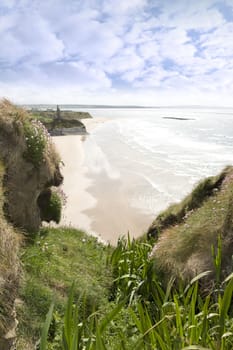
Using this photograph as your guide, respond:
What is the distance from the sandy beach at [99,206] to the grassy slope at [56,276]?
124 inches

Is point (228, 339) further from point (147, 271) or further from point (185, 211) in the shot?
point (185, 211)

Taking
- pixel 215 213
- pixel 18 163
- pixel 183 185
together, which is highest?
pixel 18 163

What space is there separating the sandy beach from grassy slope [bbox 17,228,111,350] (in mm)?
3156

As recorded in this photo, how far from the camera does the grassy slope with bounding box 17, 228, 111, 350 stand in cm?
434

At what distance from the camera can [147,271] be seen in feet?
17.9

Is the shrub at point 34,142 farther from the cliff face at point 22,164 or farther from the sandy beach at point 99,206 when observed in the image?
the sandy beach at point 99,206

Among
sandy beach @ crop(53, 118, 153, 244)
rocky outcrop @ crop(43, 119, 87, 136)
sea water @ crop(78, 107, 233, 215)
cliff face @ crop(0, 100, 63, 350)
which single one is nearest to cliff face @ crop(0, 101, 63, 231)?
cliff face @ crop(0, 100, 63, 350)

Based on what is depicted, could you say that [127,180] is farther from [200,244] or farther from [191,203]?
[200,244]

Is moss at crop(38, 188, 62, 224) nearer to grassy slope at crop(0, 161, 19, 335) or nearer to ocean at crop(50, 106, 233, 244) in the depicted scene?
ocean at crop(50, 106, 233, 244)

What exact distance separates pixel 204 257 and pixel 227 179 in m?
2.93

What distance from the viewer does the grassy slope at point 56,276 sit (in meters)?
4.34

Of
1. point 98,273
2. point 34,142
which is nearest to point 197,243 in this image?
point 98,273

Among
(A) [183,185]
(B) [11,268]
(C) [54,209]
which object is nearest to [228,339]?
(B) [11,268]

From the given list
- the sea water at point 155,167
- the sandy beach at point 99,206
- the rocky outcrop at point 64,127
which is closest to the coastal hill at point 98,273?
the sandy beach at point 99,206
